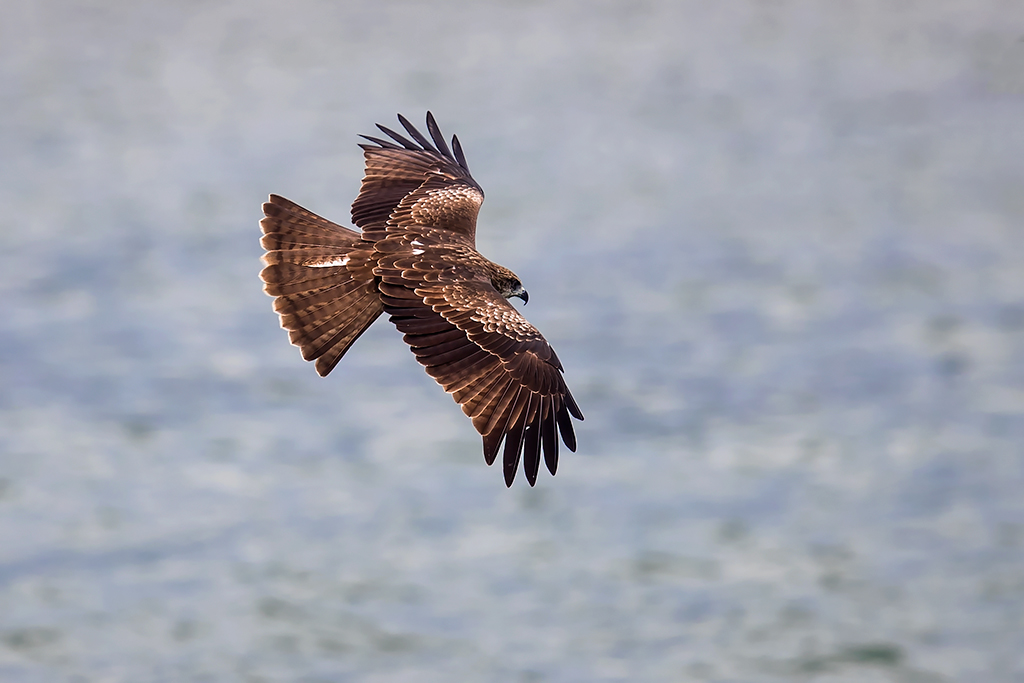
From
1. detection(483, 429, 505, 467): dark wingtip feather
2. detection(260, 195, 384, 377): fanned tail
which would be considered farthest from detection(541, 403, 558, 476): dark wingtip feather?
detection(260, 195, 384, 377): fanned tail

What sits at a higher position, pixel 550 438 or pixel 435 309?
pixel 435 309

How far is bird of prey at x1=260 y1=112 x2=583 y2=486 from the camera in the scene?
9289 millimetres

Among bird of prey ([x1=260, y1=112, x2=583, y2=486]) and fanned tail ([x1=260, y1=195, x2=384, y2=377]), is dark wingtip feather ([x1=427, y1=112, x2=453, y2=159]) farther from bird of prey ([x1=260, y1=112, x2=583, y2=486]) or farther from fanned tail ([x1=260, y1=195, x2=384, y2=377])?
fanned tail ([x1=260, y1=195, x2=384, y2=377])

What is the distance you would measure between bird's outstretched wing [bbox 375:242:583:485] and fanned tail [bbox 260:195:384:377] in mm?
258

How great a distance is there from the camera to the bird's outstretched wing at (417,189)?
440 inches

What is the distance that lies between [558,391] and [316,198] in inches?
647

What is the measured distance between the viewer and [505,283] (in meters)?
10.5

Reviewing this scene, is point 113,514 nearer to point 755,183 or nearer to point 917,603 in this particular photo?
point 917,603

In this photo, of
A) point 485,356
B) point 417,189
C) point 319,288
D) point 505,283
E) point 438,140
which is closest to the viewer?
point 485,356

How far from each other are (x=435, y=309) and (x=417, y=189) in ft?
8.08

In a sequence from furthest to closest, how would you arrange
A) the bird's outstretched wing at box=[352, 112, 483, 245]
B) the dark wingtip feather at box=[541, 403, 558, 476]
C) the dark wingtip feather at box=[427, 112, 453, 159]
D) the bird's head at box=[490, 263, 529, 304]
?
the dark wingtip feather at box=[427, 112, 453, 159] < the bird's outstretched wing at box=[352, 112, 483, 245] < the bird's head at box=[490, 263, 529, 304] < the dark wingtip feather at box=[541, 403, 558, 476]

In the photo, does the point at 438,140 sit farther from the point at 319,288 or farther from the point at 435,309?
the point at 435,309

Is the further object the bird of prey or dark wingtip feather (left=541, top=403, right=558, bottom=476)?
the bird of prey

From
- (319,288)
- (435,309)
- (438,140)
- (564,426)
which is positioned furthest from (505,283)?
(438,140)
